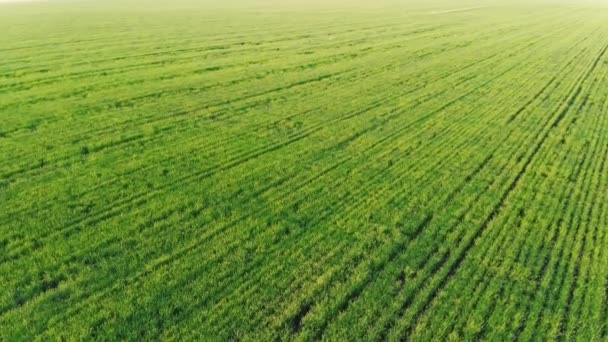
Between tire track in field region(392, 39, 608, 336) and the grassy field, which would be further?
tire track in field region(392, 39, 608, 336)

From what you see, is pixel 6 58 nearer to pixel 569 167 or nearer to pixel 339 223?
pixel 339 223

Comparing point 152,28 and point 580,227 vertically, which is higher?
point 580,227

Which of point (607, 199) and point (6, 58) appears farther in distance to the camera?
point (6, 58)

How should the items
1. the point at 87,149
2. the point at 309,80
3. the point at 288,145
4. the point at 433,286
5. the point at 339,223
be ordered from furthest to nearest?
the point at 309,80
the point at 288,145
the point at 87,149
the point at 339,223
the point at 433,286

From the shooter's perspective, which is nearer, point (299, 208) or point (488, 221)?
point (488, 221)

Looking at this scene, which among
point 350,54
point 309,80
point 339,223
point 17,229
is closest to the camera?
point 17,229

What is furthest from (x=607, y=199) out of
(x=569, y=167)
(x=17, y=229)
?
(x=17, y=229)

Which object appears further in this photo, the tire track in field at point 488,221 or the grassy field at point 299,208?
the tire track in field at point 488,221
